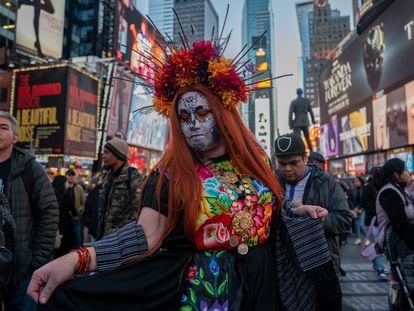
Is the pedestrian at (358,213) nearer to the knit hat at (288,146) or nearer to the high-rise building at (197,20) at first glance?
the knit hat at (288,146)

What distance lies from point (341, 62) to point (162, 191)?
143 feet

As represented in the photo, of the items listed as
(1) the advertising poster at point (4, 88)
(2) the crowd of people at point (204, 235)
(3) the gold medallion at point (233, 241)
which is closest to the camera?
(2) the crowd of people at point (204, 235)

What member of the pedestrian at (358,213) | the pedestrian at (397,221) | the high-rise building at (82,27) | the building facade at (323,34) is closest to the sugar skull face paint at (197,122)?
the pedestrian at (397,221)

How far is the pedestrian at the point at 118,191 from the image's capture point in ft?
12.6

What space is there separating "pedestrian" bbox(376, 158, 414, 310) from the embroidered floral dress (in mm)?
2512

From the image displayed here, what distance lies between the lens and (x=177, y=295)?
1.52 m

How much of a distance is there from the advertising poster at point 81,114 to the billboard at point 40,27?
428cm

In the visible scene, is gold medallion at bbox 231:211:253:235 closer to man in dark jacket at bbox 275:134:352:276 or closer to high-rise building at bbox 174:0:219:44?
high-rise building at bbox 174:0:219:44

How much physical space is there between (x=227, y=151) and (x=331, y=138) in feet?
155

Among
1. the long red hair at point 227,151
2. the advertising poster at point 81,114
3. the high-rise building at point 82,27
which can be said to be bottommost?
the long red hair at point 227,151

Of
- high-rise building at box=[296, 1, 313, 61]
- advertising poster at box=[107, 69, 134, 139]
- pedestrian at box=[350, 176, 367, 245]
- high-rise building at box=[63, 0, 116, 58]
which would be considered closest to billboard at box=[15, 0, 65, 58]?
advertising poster at box=[107, 69, 134, 139]

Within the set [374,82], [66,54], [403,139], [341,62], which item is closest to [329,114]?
[341,62]

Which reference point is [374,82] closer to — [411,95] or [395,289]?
[411,95]

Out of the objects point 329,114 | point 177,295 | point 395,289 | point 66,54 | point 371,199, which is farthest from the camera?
point 329,114
